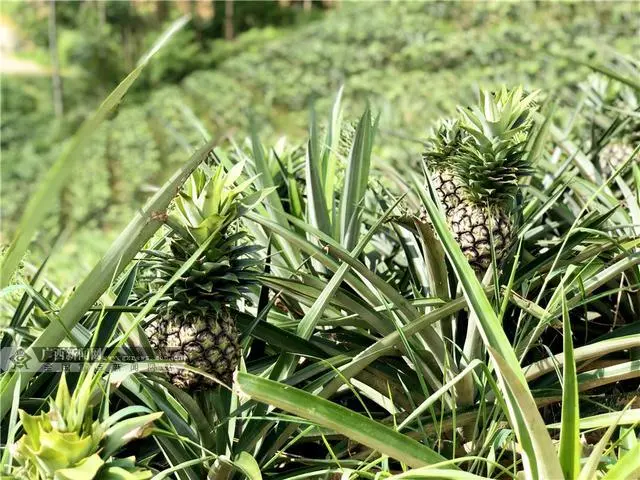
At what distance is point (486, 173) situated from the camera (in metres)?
0.81

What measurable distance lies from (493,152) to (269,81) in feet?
23.5

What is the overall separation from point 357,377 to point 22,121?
9.44 m

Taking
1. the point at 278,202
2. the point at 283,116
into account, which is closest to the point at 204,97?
the point at 283,116

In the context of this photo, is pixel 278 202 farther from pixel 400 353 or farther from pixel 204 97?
pixel 204 97

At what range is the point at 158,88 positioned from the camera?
399 inches

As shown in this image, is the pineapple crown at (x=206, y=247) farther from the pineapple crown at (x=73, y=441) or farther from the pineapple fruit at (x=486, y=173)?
the pineapple fruit at (x=486, y=173)

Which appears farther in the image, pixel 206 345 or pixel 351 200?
pixel 351 200

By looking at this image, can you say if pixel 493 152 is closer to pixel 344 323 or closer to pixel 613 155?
pixel 344 323

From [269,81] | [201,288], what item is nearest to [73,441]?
[201,288]

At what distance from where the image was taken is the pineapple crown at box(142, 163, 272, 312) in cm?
67

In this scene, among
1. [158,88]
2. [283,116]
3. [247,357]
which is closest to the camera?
[247,357]

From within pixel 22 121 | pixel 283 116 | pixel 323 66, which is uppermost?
pixel 323 66

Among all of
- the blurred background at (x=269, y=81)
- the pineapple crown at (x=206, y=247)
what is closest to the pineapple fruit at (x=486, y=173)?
the pineapple crown at (x=206, y=247)

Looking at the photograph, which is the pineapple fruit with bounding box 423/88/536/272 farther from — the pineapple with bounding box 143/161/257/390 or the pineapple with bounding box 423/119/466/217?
the pineapple with bounding box 143/161/257/390
